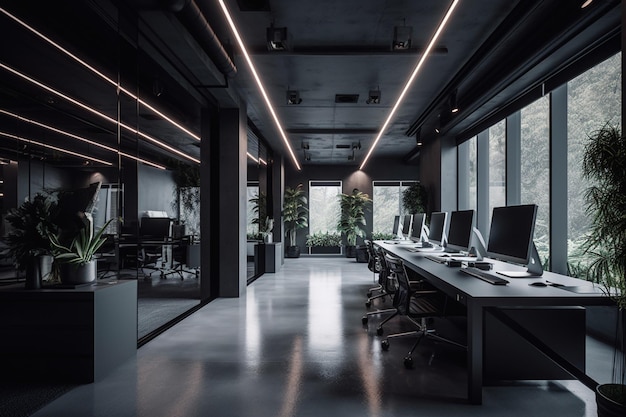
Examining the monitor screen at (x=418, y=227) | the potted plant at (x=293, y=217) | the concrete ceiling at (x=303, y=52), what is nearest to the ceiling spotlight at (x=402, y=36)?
the concrete ceiling at (x=303, y=52)

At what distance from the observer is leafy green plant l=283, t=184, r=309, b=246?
12.8 meters

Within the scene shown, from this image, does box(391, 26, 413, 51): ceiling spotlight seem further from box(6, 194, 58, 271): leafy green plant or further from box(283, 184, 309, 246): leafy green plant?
box(283, 184, 309, 246): leafy green plant

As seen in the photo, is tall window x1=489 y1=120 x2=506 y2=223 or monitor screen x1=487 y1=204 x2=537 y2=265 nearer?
monitor screen x1=487 y1=204 x2=537 y2=265

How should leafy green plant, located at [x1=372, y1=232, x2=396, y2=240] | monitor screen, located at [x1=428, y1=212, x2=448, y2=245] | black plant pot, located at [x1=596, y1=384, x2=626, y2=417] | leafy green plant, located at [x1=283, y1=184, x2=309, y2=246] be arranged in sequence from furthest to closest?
1. leafy green plant, located at [x1=372, y1=232, x2=396, y2=240]
2. leafy green plant, located at [x1=283, y1=184, x2=309, y2=246]
3. monitor screen, located at [x1=428, y1=212, x2=448, y2=245]
4. black plant pot, located at [x1=596, y1=384, x2=626, y2=417]

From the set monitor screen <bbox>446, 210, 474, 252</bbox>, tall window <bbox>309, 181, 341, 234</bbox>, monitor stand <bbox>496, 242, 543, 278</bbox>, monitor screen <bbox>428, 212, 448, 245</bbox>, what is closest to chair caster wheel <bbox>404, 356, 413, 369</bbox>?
monitor stand <bbox>496, 242, 543, 278</bbox>

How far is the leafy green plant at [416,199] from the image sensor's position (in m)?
9.45

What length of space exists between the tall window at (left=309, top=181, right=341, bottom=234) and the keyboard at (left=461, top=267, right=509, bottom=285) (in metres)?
10.3


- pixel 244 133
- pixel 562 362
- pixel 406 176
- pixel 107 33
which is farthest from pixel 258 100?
pixel 406 176

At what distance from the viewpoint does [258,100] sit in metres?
6.83

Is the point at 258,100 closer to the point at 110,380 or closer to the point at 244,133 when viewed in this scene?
the point at 244,133

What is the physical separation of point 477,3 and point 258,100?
12.7 feet

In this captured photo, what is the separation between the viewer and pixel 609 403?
2.03 meters

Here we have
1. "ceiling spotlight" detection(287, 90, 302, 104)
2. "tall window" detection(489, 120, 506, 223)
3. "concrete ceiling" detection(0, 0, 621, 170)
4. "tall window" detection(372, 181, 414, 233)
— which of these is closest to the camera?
"concrete ceiling" detection(0, 0, 621, 170)

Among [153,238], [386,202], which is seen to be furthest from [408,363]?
[386,202]
